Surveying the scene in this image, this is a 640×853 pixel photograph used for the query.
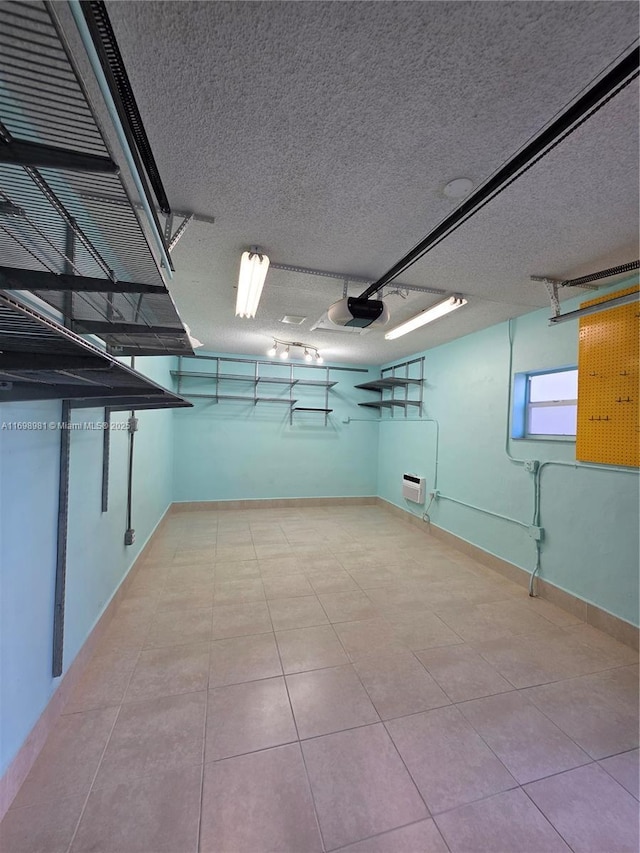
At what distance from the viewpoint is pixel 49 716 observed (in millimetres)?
1459

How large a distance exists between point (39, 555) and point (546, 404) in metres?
3.73

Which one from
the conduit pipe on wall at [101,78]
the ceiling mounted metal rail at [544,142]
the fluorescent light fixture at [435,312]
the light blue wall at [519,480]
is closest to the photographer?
the conduit pipe on wall at [101,78]

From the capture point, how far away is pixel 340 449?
580 cm

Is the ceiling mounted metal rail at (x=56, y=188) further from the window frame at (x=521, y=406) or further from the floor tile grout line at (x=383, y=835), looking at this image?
the window frame at (x=521, y=406)

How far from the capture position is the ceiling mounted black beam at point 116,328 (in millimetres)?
1431

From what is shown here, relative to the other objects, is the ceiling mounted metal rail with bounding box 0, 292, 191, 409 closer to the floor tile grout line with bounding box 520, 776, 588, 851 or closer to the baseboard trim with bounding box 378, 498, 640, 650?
the floor tile grout line with bounding box 520, 776, 588, 851

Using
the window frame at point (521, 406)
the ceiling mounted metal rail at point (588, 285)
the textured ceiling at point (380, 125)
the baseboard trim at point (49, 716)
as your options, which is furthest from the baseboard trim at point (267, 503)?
the ceiling mounted metal rail at point (588, 285)

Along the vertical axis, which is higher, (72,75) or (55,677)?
(72,75)

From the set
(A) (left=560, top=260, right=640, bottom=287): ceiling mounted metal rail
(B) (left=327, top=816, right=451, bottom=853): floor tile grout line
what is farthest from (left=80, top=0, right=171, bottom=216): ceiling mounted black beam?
(A) (left=560, top=260, right=640, bottom=287): ceiling mounted metal rail

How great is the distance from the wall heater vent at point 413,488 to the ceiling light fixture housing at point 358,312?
9.44 ft

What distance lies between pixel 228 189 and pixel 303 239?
506 mm

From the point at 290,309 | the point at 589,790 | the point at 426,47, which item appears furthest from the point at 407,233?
the point at 589,790

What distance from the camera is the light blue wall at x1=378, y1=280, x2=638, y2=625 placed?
2303mm

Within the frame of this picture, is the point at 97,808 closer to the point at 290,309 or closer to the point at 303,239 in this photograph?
Result: the point at 303,239
